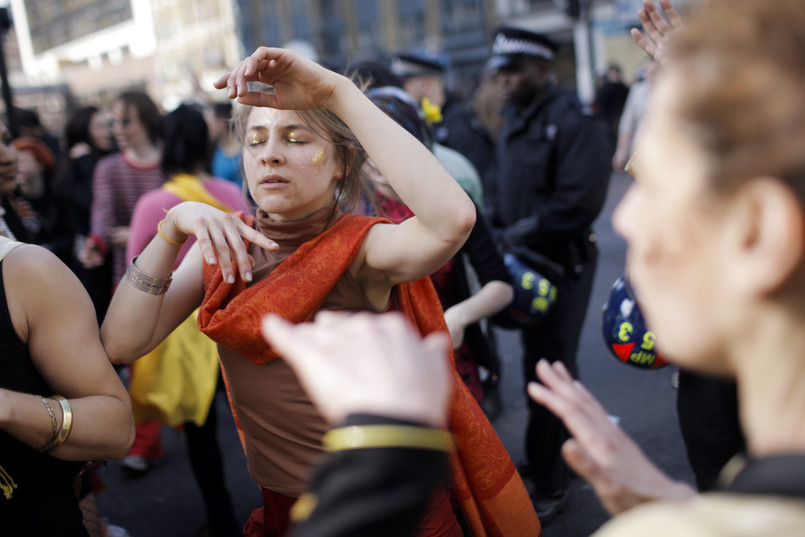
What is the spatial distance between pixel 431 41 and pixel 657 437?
30.3 meters

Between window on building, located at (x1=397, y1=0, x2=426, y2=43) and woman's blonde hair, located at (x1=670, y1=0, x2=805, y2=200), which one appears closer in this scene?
woman's blonde hair, located at (x1=670, y1=0, x2=805, y2=200)

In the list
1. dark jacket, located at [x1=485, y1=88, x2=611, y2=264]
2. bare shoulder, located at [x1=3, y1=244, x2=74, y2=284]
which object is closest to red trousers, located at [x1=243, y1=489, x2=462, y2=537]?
bare shoulder, located at [x1=3, y1=244, x2=74, y2=284]

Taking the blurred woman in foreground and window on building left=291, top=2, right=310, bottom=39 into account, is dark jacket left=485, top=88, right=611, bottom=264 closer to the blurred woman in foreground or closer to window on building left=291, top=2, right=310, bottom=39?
the blurred woman in foreground

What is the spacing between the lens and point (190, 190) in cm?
333

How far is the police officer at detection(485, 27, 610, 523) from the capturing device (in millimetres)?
3285

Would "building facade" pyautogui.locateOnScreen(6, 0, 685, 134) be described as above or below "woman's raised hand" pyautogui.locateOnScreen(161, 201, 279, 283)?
above

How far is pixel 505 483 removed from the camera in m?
1.82

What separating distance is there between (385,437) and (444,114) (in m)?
5.32

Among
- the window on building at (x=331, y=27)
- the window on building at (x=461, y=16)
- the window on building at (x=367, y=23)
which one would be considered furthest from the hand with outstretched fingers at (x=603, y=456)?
the window on building at (x=367, y=23)

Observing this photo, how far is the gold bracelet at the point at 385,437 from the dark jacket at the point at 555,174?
2706 millimetres

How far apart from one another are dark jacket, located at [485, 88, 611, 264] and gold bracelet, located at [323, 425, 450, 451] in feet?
8.88

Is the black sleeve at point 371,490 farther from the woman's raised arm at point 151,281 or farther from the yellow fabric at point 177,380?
the yellow fabric at point 177,380

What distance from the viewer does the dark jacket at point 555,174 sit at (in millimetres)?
3363

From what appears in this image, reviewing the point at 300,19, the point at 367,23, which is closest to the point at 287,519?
the point at 367,23
